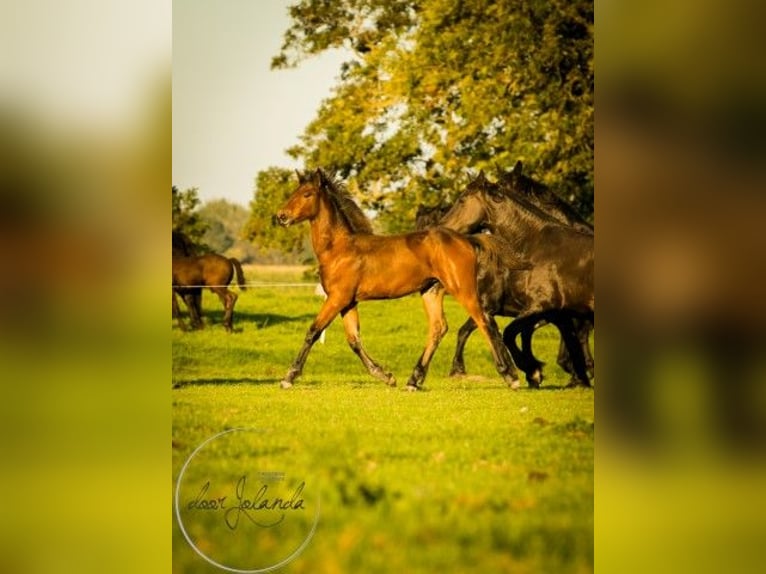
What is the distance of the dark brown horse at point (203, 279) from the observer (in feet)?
23.3

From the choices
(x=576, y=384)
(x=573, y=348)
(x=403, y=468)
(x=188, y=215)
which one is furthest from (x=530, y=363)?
(x=188, y=215)

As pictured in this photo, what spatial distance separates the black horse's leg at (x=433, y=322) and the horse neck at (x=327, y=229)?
0.82 metres

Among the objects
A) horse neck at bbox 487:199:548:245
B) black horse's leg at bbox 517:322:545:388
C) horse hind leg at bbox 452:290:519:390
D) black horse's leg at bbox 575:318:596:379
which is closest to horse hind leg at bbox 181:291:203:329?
horse hind leg at bbox 452:290:519:390

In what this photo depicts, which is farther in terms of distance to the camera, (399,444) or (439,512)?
(399,444)

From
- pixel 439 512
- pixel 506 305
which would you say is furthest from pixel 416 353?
pixel 439 512

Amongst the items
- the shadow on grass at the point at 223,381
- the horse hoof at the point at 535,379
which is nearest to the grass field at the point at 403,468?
the shadow on grass at the point at 223,381

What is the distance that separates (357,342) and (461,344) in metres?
1.06

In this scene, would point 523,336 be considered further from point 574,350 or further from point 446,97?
point 446,97

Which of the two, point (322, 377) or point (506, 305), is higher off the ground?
point (506, 305)
